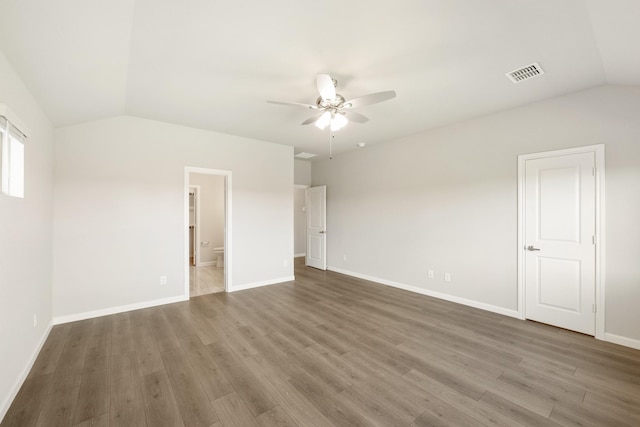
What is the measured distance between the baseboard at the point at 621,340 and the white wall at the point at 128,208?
4.83 meters

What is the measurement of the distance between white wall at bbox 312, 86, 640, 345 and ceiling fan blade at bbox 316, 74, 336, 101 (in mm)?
2576

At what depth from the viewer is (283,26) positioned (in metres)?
1.92

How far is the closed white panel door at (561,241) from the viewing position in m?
2.93

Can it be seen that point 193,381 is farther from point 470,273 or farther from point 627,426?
point 470,273

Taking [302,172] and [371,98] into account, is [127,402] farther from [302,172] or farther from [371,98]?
[302,172]

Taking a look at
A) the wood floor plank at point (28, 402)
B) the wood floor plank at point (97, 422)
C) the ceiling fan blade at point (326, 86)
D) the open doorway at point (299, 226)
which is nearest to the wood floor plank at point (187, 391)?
the wood floor plank at point (97, 422)

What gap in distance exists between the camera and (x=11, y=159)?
85.4 inches

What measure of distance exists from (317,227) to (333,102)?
4189 mm

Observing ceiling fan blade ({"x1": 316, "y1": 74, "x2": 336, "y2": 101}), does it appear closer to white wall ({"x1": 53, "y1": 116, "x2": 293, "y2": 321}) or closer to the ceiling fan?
the ceiling fan

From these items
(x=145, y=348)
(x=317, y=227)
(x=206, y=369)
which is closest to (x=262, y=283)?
(x=317, y=227)

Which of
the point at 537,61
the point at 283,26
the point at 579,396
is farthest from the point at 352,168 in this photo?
the point at 579,396

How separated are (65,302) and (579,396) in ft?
17.7

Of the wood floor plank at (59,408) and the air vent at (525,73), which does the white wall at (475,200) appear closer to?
the air vent at (525,73)

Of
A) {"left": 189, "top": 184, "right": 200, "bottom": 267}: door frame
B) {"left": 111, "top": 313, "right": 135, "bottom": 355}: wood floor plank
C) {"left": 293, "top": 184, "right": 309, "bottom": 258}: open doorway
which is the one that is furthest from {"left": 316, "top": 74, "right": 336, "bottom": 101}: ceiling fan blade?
{"left": 293, "top": 184, "right": 309, "bottom": 258}: open doorway
